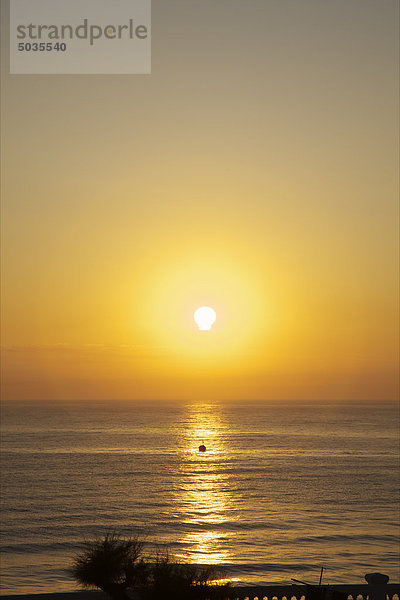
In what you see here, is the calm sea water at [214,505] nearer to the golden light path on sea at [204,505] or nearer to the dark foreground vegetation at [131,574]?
the golden light path on sea at [204,505]

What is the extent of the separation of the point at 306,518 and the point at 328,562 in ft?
73.9

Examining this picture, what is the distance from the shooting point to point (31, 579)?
45844 mm

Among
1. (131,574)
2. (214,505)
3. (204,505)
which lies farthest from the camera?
(204,505)

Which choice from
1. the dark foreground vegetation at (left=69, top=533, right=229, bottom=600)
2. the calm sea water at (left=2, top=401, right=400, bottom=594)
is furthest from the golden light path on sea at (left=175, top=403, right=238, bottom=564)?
the dark foreground vegetation at (left=69, top=533, right=229, bottom=600)

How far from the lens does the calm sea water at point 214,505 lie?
5122 cm

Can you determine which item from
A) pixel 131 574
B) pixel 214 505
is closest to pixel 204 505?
pixel 214 505

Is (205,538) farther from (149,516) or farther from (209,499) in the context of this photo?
(209,499)

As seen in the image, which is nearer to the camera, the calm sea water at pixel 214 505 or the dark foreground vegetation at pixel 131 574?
the dark foreground vegetation at pixel 131 574

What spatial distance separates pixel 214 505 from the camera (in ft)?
259

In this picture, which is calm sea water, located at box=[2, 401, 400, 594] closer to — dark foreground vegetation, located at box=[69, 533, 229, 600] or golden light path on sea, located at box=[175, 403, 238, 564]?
golden light path on sea, located at box=[175, 403, 238, 564]

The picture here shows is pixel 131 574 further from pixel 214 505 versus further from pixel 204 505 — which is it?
pixel 204 505

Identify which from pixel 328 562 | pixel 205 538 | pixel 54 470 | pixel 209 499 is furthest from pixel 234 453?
pixel 328 562

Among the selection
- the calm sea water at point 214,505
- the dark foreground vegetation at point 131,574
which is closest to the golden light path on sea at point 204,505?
the calm sea water at point 214,505

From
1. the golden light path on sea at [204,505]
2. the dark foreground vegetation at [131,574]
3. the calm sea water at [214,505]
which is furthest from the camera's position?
the golden light path on sea at [204,505]
